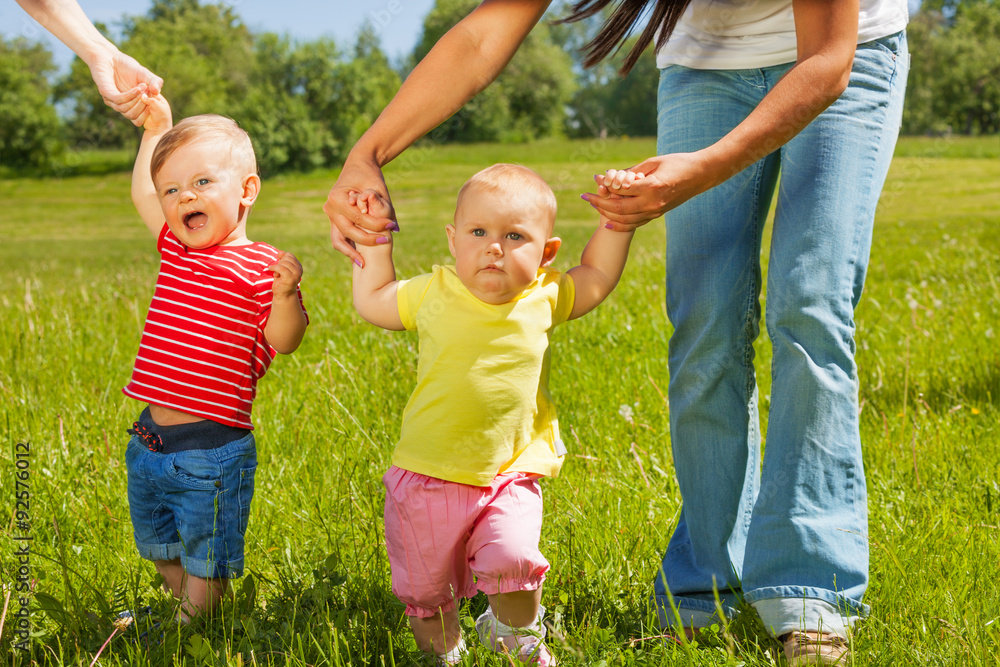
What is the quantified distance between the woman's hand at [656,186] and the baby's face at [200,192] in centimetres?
100

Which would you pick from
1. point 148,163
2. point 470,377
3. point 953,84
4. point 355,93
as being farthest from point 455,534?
point 953,84

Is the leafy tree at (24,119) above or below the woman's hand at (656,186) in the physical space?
above

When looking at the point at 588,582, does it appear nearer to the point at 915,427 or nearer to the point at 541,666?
the point at 541,666

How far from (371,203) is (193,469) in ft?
2.91

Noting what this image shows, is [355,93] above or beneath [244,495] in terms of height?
above

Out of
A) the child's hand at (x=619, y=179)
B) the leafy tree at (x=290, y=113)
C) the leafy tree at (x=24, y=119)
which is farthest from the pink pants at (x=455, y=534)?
the leafy tree at (x=24, y=119)

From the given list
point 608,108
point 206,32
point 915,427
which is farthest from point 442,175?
point 206,32

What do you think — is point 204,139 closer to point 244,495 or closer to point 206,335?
point 206,335

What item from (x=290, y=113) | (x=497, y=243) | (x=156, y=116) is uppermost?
(x=290, y=113)

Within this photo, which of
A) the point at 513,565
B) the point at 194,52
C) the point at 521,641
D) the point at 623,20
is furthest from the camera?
the point at 194,52

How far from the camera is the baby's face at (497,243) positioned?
193 cm

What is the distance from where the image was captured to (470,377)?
6.46 ft

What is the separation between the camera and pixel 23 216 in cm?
3306

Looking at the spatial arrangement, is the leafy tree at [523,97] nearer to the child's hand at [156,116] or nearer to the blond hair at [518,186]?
the child's hand at [156,116]
